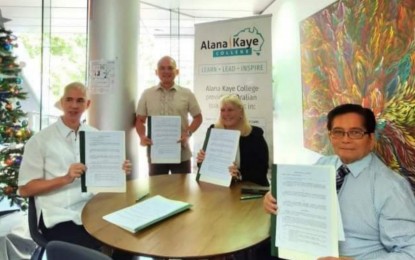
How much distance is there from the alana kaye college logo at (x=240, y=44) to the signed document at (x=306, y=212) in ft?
8.09

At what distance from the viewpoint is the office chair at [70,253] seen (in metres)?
0.91

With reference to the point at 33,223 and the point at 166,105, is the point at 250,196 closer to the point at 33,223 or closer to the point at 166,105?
the point at 33,223

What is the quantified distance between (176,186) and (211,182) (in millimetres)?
214

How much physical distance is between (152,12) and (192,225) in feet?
13.3

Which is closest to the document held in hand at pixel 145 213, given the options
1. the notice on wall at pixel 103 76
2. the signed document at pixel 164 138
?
the signed document at pixel 164 138

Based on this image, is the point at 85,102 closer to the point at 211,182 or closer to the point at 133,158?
the point at 211,182

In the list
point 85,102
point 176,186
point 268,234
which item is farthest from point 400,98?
point 85,102

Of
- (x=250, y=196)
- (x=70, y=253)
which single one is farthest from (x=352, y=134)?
(x=70, y=253)

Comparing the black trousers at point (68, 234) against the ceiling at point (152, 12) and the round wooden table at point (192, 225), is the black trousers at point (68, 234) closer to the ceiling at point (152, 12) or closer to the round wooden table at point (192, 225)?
the round wooden table at point (192, 225)

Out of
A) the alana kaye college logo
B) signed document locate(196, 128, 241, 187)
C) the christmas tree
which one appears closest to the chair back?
signed document locate(196, 128, 241, 187)

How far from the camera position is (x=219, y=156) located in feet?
6.48

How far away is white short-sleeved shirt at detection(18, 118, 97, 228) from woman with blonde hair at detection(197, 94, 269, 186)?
0.76 meters

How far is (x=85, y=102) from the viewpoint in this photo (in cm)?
193

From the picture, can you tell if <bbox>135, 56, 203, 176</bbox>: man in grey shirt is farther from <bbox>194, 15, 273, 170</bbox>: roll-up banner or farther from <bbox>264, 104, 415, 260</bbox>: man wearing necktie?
<bbox>264, 104, 415, 260</bbox>: man wearing necktie
